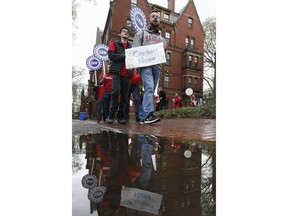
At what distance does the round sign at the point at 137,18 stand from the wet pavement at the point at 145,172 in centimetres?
78

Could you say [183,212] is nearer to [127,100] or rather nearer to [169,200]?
[169,200]

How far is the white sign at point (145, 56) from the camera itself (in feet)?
5.69

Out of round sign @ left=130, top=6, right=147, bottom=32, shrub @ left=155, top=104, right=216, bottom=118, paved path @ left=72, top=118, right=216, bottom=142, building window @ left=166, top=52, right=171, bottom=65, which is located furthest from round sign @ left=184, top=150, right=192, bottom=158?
round sign @ left=130, top=6, right=147, bottom=32

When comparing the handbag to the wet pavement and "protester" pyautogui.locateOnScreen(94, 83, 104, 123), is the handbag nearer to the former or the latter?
"protester" pyautogui.locateOnScreen(94, 83, 104, 123)

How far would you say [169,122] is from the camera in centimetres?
189

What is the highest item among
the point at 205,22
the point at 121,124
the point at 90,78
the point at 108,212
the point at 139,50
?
the point at 205,22

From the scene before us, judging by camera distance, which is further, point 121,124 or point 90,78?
point 121,124

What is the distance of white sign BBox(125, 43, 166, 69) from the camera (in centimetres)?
173

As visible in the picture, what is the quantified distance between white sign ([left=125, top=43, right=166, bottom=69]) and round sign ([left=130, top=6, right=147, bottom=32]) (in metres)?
0.15

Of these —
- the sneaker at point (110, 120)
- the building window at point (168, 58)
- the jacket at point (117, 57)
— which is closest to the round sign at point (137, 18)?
the jacket at point (117, 57)

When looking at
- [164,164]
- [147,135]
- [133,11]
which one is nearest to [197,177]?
[164,164]

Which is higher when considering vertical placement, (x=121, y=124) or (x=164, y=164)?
(x=121, y=124)

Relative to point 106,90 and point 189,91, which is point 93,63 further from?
point 189,91

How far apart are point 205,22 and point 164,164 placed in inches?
39.2
